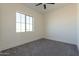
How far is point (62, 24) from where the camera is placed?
474 centimetres

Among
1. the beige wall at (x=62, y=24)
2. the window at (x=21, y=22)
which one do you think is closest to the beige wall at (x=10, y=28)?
the window at (x=21, y=22)

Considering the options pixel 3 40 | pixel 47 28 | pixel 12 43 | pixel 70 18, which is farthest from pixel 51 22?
pixel 3 40

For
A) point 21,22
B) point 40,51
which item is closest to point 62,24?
point 21,22

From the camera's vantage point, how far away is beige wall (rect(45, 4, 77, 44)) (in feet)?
14.1

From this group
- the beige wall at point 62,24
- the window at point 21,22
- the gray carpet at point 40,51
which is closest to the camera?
the gray carpet at point 40,51

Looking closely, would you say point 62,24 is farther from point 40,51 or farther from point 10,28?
point 10,28

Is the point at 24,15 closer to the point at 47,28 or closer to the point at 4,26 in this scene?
the point at 4,26

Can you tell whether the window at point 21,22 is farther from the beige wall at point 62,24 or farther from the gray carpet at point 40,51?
the beige wall at point 62,24

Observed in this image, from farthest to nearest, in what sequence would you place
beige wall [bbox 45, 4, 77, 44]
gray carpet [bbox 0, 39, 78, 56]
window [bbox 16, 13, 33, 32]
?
beige wall [bbox 45, 4, 77, 44]
window [bbox 16, 13, 33, 32]
gray carpet [bbox 0, 39, 78, 56]

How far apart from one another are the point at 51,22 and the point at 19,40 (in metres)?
2.39

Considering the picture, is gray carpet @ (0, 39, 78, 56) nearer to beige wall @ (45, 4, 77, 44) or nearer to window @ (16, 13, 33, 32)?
window @ (16, 13, 33, 32)

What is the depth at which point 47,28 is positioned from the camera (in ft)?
17.9

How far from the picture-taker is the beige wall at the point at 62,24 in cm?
430

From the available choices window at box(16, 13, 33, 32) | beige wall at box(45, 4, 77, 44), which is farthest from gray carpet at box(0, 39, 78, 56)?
beige wall at box(45, 4, 77, 44)
